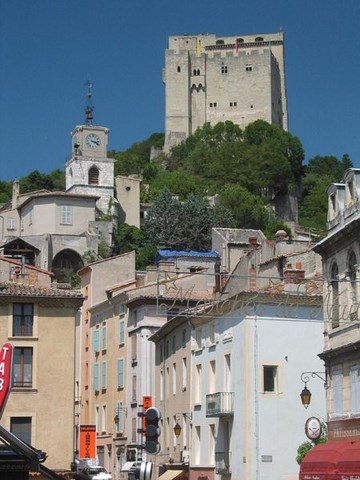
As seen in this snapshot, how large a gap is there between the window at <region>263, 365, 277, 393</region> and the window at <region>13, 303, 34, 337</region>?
9.34 meters

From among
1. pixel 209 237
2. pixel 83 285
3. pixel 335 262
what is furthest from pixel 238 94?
pixel 335 262

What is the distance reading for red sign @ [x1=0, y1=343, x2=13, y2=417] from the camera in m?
26.5

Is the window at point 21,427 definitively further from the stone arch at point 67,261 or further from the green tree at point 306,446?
the stone arch at point 67,261

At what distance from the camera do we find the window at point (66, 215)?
11056 cm

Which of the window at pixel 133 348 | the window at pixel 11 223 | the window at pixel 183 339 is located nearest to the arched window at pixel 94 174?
the window at pixel 11 223

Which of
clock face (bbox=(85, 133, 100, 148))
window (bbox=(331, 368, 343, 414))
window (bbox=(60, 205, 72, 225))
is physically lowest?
window (bbox=(331, 368, 343, 414))

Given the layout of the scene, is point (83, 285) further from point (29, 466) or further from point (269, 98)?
point (269, 98)

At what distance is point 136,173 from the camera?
155875mm

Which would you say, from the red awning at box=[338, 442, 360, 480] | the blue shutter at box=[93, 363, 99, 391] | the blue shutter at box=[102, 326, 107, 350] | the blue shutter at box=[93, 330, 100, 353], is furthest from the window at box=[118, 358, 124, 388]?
the red awning at box=[338, 442, 360, 480]

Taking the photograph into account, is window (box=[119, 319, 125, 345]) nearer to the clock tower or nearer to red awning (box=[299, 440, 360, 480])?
red awning (box=[299, 440, 360, 480])

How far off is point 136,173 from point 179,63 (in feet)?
106

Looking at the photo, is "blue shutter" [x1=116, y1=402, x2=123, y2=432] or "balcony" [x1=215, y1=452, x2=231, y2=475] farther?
"blue shutter" [x1=116, y1=402, x2=123, y2=432]

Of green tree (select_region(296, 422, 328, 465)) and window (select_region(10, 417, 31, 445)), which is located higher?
window (select_region(10, 417, 31, 445))

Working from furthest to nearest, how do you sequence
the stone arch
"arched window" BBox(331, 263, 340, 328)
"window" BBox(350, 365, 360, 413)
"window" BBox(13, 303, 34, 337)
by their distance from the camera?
the stone arch
"window" BBox(13, 303, 34, 337)
"arched window" BBox(331, 263, 340, 328)
"window" BBox(350, 365, 360, 413)
